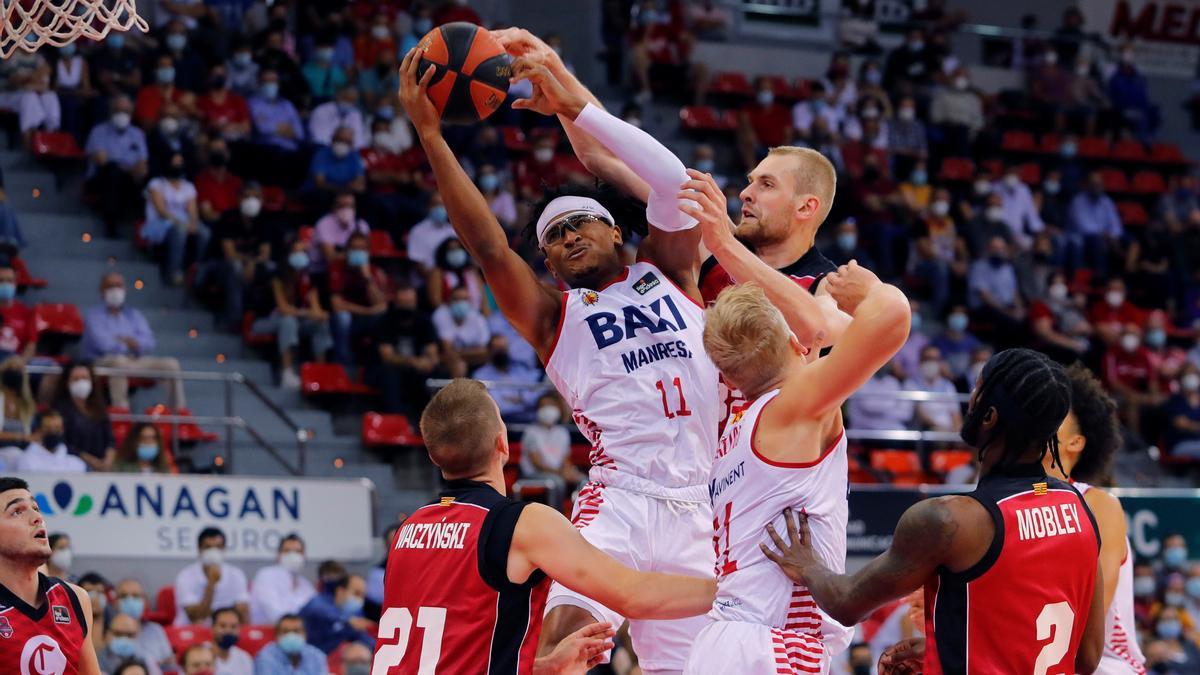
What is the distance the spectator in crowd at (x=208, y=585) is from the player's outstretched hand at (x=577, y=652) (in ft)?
23.6

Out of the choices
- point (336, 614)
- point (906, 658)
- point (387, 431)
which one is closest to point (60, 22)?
point (906, 658)

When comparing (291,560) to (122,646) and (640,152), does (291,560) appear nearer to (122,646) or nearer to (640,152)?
(122,646)

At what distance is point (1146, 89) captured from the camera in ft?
82.2

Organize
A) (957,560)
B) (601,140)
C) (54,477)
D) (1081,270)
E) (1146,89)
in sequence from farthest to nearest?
(1146,89) → (1081,270) → (54,477) → (601,140) → (957,560)

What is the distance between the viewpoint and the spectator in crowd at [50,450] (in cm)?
1231

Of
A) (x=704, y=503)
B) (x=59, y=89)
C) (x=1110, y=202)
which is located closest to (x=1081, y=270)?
(x=1110, y=202)

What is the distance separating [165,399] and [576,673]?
982 cm

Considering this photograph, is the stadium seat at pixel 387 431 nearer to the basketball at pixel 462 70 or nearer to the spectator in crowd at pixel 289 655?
the spectator in crowd at pixel 289 655

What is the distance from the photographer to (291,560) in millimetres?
12477

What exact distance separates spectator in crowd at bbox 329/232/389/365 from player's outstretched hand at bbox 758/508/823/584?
1085 centimetres

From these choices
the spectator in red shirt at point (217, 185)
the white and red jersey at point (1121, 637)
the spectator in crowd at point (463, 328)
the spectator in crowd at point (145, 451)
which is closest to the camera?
the white and red jersey at point (1121, 637)

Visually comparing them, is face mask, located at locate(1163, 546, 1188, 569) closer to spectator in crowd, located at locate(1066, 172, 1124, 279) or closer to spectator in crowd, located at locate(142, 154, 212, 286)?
spectator in crowd, located at locate(1066, 172, 1124, 279)

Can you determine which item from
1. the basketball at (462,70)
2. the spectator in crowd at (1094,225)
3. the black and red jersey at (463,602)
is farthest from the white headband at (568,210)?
the spectator in crowd at (1094,225)

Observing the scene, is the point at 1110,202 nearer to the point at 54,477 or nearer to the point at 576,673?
the point at 54,477
